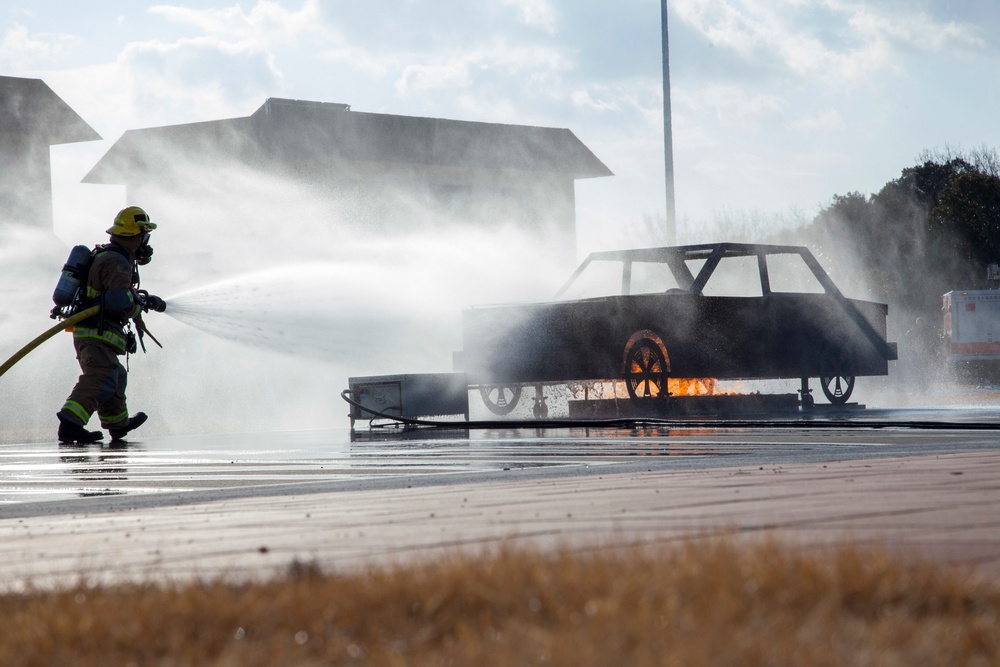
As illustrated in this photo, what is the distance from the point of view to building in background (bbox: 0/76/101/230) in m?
44.7

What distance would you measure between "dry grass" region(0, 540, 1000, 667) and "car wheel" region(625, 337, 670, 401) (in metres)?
13.6

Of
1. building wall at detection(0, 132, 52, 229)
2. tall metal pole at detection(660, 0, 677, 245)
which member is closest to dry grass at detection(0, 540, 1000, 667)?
tall metal pole at detection(660, 0, 677, 245)

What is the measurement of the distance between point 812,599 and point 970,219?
5484 centimetres

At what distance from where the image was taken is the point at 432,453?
35.7 feet

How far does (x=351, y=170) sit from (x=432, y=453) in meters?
39.7

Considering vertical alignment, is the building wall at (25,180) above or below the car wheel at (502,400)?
above

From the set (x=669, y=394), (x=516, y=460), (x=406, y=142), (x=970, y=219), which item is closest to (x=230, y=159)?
(x=406, y=142)

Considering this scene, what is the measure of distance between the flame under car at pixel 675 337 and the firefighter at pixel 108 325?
4.67m

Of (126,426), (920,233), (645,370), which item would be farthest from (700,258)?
(920,233)

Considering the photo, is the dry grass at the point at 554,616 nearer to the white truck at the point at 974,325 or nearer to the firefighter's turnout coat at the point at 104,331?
the firefighter's turnout coat at the point at 104,331

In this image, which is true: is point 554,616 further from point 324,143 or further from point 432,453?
point 324,143

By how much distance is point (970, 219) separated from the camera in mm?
54625

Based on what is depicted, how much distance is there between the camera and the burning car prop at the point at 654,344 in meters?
16.8

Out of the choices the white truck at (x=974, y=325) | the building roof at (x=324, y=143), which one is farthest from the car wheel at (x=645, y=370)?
the building roof at (x=324, y=143)
